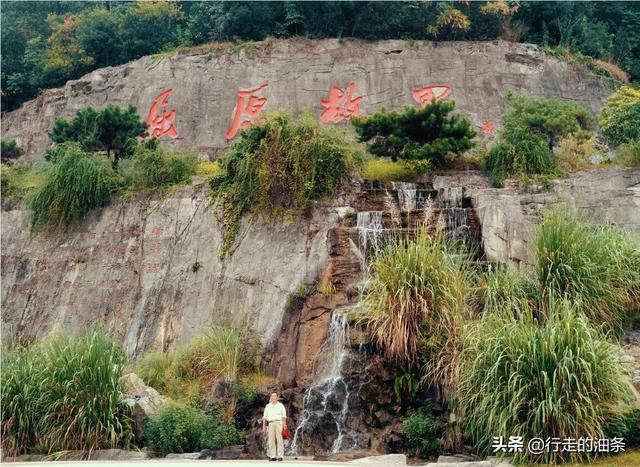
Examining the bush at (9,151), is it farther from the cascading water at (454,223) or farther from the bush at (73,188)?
the cascading water at (454,223)

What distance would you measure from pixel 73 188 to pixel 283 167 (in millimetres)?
4171

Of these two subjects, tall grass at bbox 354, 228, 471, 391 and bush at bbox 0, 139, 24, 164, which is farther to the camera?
bush at bbox 0, 139, 24, 164

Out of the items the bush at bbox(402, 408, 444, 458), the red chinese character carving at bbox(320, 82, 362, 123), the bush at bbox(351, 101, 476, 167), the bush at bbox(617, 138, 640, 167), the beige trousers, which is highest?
the bush at bbox(351, 101, 476, 167)

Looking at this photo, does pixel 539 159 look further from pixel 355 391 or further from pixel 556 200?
pixel 355 391

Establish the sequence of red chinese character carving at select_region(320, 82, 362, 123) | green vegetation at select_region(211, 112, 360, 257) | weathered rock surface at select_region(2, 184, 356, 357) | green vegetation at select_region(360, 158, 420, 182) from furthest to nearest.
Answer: red chinese character carving at select_region(320, 82, 362, 123), green vegetation at select_region(360, 158, 420, 182), green vegetation at select_region(211, 112, 360, 257), weathered rock surface at select_region(2, 184, 356, 357)

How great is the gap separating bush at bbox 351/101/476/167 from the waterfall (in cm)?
450

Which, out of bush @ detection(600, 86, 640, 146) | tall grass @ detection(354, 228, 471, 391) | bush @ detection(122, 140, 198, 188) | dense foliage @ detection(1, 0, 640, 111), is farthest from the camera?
dense foliage @ detection(1, 0, 640, 111)


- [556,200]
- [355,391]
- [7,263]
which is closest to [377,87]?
[556,200]

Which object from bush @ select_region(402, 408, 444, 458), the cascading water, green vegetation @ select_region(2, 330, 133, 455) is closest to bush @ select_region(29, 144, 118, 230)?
green vegetation @ select_region(2, 330, 133, 455)

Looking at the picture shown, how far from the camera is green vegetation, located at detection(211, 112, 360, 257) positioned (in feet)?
42.3

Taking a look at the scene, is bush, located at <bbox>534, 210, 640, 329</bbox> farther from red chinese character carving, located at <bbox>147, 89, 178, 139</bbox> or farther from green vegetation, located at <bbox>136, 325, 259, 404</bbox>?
red chinese character carving, located at <bbox>147, 89, 178, 139</bbox>

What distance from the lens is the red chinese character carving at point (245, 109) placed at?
59.0 feet

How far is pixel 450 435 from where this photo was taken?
8789 millimetres

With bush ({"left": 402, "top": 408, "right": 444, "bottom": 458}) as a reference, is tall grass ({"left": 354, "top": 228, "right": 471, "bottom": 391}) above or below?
above
